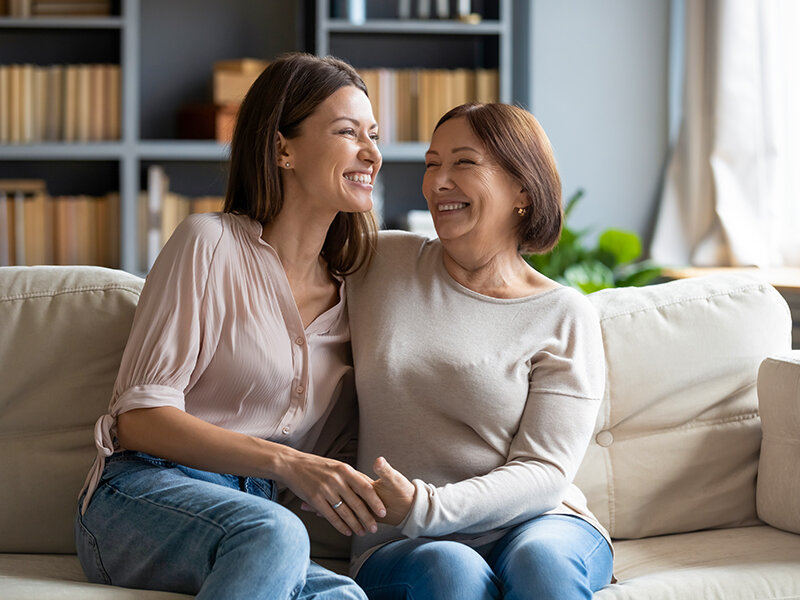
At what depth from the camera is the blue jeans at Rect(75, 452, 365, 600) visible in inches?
47.8

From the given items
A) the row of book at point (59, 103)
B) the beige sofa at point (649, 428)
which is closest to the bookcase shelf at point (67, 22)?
the row of book at point (59, 103)

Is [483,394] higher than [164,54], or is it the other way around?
[164,54]

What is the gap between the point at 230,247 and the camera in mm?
1525

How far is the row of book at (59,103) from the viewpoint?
3520mm

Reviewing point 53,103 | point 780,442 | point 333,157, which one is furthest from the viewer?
point 53,103

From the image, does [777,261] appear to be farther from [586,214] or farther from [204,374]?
[204,374]

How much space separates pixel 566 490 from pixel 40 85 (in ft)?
9.40

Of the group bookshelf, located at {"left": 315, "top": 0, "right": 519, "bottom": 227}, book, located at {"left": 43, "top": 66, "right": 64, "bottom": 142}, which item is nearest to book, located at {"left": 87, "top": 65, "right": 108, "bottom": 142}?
book, located at {"left": 43, "top": 66, "right": 64, "bottom": 142}

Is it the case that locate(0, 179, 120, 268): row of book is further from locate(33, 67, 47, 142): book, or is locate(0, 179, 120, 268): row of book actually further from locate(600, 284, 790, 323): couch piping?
locate(600, 284, 790, 323): couch piping

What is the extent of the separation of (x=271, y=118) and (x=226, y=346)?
0.41 metres

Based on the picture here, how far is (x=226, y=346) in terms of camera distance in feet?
4.89

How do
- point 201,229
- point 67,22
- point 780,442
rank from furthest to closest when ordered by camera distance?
point 67,22 < point 780,442 < point 201,229

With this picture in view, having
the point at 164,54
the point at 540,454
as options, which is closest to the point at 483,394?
the point at 540,454

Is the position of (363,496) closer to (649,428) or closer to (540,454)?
(540,454)
